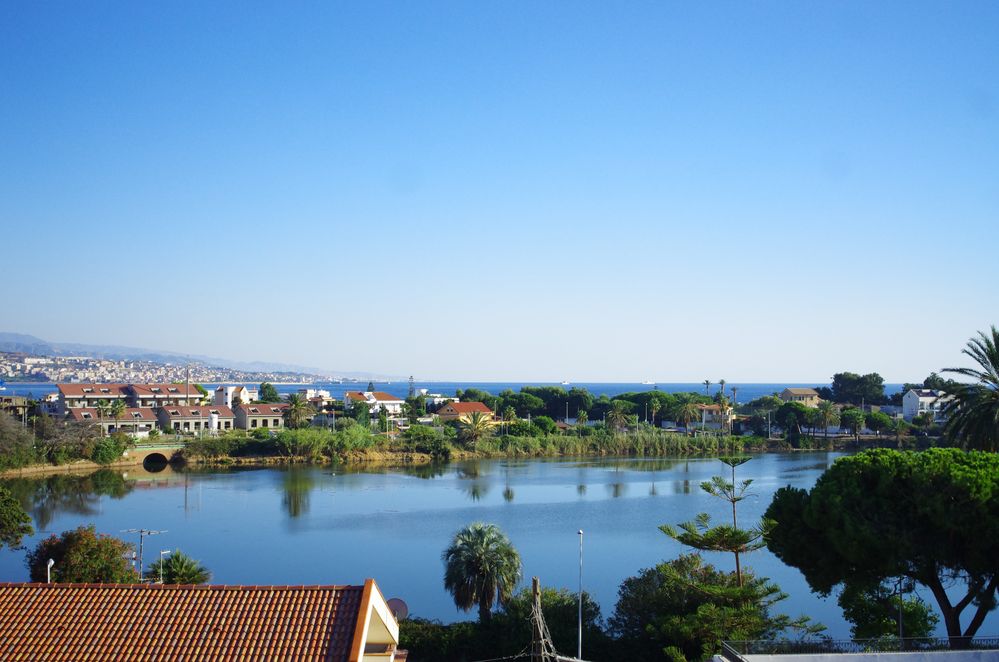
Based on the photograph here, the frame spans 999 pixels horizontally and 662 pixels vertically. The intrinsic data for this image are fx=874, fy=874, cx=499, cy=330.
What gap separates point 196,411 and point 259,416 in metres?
5.46

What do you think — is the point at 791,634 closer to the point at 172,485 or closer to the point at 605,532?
the point at 605,532

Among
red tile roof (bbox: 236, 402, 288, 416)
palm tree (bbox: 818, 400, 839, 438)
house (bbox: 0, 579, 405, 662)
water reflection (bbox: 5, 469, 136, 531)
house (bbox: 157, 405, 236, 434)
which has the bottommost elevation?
water reflection (bbox: 5, 469, 136, 531)

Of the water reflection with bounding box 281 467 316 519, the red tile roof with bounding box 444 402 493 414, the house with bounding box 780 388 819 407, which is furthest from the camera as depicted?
the house with bounding box 780 388 819 407

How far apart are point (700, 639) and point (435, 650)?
5811mm

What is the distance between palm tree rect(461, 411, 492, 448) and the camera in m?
73.2

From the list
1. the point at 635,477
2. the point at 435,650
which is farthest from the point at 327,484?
the point at 435,650

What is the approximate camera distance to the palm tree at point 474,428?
73188mm

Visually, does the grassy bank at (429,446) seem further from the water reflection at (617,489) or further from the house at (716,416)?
the water reflection at (617,489)

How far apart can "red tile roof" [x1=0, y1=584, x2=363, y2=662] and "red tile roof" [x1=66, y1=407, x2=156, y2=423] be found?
63506 millimetres

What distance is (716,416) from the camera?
100812mm

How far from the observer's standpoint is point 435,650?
1953cm

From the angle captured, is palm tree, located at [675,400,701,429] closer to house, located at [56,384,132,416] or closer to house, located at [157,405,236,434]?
house, located at [157,405,236,434]

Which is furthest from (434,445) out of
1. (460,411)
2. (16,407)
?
(16,407)

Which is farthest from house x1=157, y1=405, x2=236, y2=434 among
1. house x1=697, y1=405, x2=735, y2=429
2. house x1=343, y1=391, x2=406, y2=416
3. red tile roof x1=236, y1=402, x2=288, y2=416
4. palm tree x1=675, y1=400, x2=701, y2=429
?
house x1=697, y1=405, x2=735, y2=429
